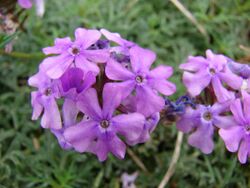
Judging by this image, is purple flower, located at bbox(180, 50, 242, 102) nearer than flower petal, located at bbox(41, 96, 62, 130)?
No

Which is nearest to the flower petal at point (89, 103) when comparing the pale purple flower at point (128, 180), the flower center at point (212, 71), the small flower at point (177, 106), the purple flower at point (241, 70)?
the small flower at point (177, 106)

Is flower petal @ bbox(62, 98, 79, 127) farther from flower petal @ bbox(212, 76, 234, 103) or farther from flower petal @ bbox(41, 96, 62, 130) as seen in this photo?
flower petal @ bbox(212, 76, 234, 103)

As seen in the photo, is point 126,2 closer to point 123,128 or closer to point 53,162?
point 53,162

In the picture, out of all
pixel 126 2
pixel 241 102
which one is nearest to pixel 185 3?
pixel 126 2

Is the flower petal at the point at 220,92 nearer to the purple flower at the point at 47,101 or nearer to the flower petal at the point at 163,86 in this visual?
the flower petal at the point at 163,86

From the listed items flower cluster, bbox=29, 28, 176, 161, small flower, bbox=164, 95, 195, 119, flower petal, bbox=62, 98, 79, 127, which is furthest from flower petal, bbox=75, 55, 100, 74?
small flower, bbox=164, 95, 195, 119

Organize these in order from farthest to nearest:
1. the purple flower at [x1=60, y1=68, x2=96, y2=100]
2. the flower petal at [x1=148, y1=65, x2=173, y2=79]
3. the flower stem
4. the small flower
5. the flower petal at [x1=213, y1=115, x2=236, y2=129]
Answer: the flower stem < the small flower < the flower petal at [x1=213, y1=115, x2=236, y2=129] < the flower petal at [x1=148, y1=65, x2=173, y2=79] < the purple flower at [x1=60, y1=68, x2=96, y2=100]

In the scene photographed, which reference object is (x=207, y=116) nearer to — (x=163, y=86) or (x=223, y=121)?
(x=223, y=121)
